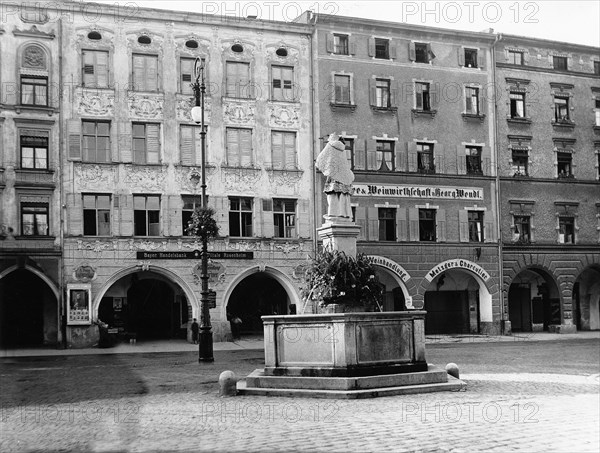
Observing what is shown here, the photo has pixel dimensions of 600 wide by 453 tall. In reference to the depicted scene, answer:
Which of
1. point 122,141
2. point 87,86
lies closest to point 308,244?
point 122,141

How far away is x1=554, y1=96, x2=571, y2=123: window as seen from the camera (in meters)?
43.2

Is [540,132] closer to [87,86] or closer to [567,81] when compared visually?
[567,81]

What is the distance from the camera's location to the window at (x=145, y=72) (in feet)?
116

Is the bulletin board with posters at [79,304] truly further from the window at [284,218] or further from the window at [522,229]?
the window at [522,229]

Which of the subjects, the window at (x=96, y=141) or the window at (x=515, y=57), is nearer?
the window at (x=96, y=141)

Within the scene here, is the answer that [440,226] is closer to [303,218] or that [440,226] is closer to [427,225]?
[427,225]

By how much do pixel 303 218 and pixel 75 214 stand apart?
1019cm

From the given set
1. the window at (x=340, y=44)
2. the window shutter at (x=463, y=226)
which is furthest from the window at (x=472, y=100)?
the window at (x=340, y=44)

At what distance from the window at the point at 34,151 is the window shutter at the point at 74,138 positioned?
40.3 inches

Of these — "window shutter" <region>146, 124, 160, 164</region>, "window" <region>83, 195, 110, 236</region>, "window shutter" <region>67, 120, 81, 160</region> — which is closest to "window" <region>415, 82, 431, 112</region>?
"window shutter" <region>146, 124, 160, 164</region>

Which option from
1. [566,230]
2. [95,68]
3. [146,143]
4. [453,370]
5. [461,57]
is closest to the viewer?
[453,370]

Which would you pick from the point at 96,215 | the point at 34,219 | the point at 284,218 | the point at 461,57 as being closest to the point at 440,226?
the point at 284,218

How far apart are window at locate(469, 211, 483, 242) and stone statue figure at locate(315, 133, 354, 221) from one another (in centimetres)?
2455

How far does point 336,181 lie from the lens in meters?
17.0
